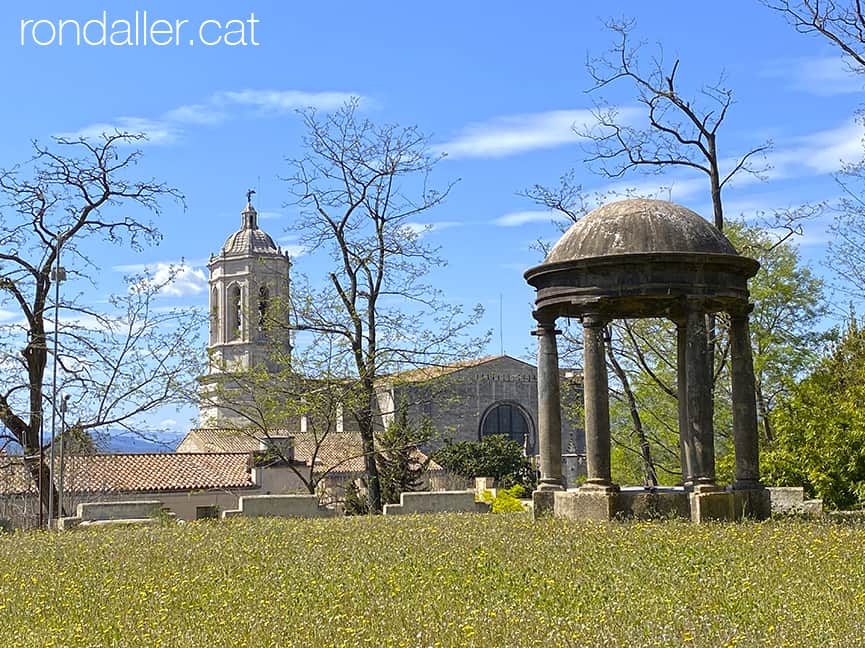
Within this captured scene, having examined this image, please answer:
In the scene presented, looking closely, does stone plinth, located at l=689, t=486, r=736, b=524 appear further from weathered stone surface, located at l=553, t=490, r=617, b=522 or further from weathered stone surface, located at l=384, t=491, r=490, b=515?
weathered stone surface, located at l=384, t=491, r=490, b=515

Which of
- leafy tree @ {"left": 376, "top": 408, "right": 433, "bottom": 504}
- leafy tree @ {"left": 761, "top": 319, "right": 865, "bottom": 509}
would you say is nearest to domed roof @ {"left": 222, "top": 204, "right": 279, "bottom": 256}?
leafy tree @ {"left": 376, "top": 408, "right": 433, "bottom": 504}

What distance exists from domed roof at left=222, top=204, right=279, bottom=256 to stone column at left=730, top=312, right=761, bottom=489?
6968 centimetres

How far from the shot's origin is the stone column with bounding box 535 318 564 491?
19141mm

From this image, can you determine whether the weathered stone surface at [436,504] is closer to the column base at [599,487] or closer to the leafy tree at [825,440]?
the column base at [599,487]

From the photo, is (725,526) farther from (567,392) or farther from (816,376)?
(567,392)

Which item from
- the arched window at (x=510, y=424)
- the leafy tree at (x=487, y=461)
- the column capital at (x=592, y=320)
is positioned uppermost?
the arched window at (x=510, y=424)

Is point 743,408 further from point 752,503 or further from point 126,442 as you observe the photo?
point 126,442

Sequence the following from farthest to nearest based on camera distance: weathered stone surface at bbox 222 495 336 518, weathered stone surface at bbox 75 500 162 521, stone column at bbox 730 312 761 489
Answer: weathered stone surface at bbox 75 500 162 521, weathered stone surface at bbox 222 495 336 518, stone column at bbox 730 312 761 489

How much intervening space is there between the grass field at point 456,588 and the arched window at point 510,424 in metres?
69.2

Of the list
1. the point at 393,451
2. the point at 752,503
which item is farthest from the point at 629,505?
the point at 393,451

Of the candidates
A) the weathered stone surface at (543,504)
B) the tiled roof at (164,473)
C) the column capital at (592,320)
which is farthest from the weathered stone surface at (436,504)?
the tiled roof at (164,473)

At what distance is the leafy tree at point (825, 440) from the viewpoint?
24953 millimetres

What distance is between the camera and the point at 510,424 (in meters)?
87.1

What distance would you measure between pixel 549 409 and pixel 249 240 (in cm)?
7191
